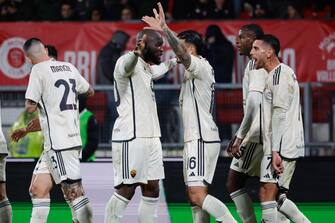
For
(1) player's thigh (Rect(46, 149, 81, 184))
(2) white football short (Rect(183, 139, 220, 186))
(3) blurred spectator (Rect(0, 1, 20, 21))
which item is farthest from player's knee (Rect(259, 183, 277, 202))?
(3) blurred spectator (Rect(0, 1, 20, 21))

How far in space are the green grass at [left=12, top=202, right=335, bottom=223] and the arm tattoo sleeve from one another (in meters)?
Answer: 2.10

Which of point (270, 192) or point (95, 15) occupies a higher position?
point (95, 15)

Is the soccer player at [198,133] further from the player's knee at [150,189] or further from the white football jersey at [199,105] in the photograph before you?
the player's knee at [150,189]

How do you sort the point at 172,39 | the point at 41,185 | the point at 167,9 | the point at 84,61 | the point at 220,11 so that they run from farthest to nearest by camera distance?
the point at 167,9 → the point at 220,11 → the point at 84,61 → the point at 41,185 → the point at 172,39

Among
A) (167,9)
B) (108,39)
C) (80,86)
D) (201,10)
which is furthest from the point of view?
(167,9)

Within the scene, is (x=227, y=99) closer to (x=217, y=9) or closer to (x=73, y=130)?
(x=217, y=9)

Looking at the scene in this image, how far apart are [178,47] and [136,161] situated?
1173mm

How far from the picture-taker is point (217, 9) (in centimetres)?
1839

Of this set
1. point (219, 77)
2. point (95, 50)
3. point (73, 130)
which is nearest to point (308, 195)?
point (73, 130)

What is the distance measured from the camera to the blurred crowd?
727 inches

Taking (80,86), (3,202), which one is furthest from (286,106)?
(3,202)

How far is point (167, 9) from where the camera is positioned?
19.0 meters

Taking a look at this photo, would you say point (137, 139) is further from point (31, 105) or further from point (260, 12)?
point (260, 12)

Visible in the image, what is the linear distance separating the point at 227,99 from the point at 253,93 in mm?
4930
